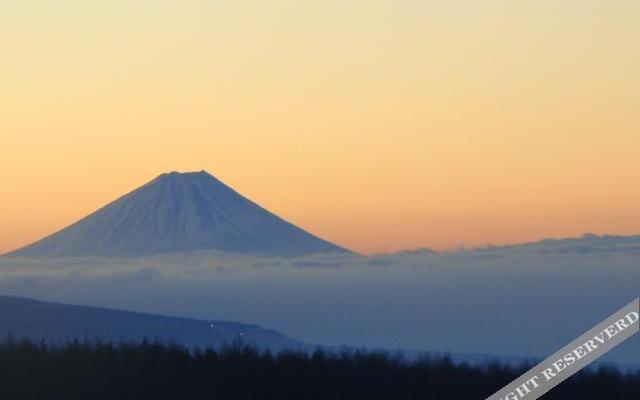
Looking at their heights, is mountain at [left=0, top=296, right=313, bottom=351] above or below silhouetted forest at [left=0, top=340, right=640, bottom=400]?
above

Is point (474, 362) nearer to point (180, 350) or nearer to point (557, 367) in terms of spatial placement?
point (557, 367)

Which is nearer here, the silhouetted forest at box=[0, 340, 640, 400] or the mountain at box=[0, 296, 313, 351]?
the silhouetted forest at box=[0, 340, 640, 400]

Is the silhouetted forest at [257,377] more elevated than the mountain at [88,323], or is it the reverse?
the mountain at [88,323]

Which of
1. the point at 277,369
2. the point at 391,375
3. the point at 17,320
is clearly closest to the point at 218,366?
the point at 277,369

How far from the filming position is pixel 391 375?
3306 cm

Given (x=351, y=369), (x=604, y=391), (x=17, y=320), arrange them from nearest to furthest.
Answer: (x=604, y=391), (x=351, y=369), (x=17, y=320)

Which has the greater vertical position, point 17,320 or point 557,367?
point 17,320

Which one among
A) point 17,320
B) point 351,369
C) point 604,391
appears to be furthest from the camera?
point 17,320

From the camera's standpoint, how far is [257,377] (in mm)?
33125

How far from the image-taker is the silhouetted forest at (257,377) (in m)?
31.9

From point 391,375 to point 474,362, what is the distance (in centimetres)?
250

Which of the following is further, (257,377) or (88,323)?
(88,323)

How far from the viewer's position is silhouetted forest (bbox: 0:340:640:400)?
31.9 meters

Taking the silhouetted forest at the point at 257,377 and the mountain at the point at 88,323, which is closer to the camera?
the silhouetted forest at the point at 257,377
